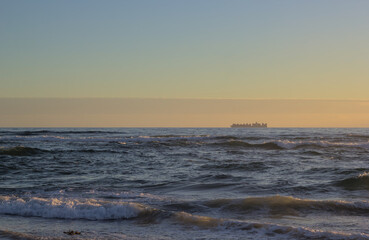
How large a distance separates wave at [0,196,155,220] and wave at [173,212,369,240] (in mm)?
1054

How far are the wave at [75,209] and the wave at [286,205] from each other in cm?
179

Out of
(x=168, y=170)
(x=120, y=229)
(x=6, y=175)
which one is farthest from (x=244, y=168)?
(x=120, y=229)

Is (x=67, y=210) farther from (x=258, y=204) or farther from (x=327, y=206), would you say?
(x=327, y=206)

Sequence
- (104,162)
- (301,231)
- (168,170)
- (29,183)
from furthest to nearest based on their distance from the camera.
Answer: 1. (104,162)
2. (168,170)
3. (29,183)
4. (301,231)

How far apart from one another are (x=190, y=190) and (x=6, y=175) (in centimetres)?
722

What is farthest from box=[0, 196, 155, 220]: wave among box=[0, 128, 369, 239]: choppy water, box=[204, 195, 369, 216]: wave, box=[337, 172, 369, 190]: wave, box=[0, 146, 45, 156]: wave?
box=[0, 146, 45, 156]: wave

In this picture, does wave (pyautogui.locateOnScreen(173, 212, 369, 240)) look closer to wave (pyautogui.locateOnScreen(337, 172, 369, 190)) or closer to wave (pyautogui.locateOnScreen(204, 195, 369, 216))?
wave (pyautogui.locateOnScreen(204, 195, 369, 216))

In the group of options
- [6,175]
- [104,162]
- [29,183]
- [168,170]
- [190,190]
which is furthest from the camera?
[104,162]

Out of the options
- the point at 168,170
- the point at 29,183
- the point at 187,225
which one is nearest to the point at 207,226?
the point at 187,225

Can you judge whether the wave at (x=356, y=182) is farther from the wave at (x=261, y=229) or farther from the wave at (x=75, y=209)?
the wave at (x=75, y=209)

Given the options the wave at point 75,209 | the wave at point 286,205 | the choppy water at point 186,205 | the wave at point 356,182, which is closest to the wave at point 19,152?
the choppy water at point 186,205

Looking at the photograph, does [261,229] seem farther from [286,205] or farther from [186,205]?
[186,205]

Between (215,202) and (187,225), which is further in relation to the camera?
(215,202)

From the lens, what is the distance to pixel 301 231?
692cm
